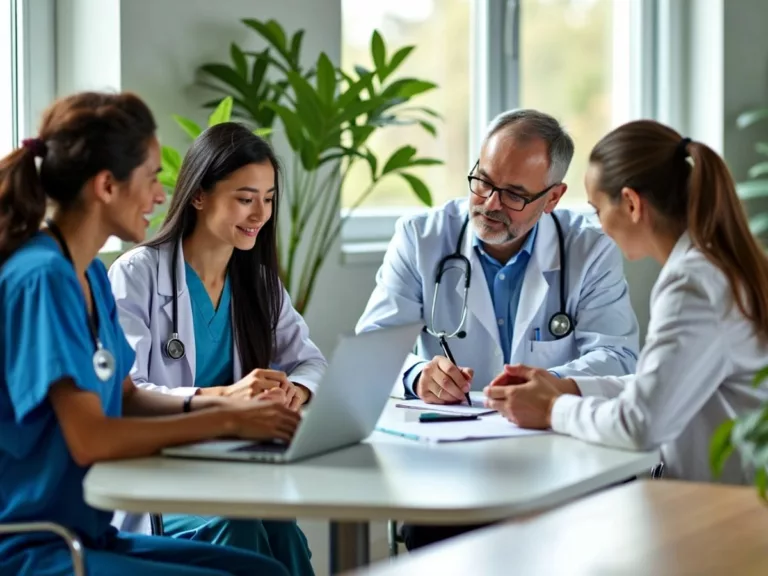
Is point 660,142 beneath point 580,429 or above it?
above

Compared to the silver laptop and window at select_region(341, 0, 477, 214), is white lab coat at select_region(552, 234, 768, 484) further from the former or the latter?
window at select_region(341, 0, 477, 214)

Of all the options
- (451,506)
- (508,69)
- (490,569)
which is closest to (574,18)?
(508,69)

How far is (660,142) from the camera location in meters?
1.99

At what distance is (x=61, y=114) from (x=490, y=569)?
105cm

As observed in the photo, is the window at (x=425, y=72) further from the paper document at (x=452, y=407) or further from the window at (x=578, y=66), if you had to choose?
the paper document at (x=452, y=407)

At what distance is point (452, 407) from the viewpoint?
88.1 inches

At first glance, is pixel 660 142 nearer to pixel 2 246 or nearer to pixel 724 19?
pixel 2 246

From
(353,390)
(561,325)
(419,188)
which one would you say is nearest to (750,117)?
(419,188)

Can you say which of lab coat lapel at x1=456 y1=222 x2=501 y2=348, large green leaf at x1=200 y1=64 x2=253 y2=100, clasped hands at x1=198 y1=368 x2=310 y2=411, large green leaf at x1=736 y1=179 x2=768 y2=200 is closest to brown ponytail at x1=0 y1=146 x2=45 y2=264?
clasped hands at x1=198 y1=368 x2=310 y2=411

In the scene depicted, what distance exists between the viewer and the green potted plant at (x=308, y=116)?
113 inches

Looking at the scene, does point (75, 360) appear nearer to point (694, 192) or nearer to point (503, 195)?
point (694, 192)

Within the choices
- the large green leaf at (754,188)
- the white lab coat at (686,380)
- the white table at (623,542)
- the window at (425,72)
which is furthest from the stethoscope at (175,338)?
the large green leaf at (754,188)

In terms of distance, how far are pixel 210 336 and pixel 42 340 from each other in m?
0.76

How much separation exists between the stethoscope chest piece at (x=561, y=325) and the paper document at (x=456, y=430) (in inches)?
22.2
